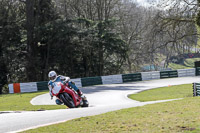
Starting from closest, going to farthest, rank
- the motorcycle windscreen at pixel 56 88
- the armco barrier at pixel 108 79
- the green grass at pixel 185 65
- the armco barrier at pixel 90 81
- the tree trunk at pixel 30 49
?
the motorcycle windscreen at pixel 56 88 < the armco barrier at pixel 108 79 < the armco barrier at pixel 90 81 < the tree trunk at pixel 30 49 < the green grass at pixel 185 65

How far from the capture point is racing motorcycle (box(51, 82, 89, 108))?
1344cm

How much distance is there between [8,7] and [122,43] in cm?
1304

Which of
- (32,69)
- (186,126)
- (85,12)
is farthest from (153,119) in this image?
(85,12)

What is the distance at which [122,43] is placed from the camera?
4006 centimetres

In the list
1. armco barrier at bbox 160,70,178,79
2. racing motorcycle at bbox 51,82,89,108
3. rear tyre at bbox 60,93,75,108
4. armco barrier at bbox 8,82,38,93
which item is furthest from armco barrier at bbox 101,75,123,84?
rear tyre at bbox 60,93,75,108

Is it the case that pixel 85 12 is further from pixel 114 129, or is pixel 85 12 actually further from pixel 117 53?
pixel 114 129

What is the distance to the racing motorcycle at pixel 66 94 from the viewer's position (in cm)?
1344

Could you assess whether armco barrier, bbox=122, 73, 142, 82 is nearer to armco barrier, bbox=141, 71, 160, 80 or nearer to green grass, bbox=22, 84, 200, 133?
armco barrier, bbox=141, 71, 160, 80

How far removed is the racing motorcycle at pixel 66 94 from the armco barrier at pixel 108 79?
1653 centimetres

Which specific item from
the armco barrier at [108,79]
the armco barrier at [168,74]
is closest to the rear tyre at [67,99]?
the armco barrier at [108,79]

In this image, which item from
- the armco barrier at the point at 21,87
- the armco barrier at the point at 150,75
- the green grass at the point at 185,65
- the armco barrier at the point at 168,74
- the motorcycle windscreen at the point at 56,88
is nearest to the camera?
the motorcycle windscreen at the point at 56,88

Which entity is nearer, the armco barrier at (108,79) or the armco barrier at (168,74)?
the armco barrier at (108,79)

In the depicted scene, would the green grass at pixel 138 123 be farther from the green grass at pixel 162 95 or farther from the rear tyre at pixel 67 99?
the green grass at pixel 162 95

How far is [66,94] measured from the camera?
13570 millimetres
